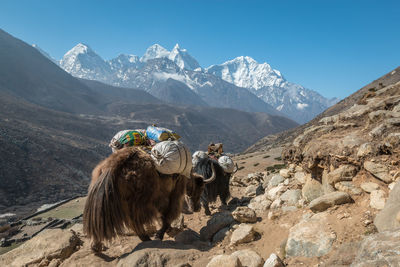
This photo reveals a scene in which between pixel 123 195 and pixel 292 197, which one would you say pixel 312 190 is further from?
pixel 123 195

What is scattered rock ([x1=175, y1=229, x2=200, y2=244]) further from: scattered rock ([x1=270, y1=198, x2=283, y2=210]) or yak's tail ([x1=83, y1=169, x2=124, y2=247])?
scattered rock ([x1=270, y1=198, x2=283, y2=210])

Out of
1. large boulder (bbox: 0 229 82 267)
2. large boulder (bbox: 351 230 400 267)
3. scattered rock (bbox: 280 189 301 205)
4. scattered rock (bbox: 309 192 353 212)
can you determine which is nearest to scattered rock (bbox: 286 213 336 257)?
scattered rock (bbox: 309 192 353 212)

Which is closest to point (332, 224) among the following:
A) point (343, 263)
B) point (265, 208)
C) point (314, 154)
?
point (343, 263)

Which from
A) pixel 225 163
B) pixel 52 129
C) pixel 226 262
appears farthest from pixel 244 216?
pixel 52 129

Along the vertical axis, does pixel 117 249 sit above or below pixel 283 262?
below

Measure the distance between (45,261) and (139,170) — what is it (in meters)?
1.65

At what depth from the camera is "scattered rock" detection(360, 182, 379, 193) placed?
2941 mm

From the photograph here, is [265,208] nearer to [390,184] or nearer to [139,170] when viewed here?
[390,184]

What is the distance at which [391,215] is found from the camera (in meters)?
2.17

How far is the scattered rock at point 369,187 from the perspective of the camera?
9.65 ft

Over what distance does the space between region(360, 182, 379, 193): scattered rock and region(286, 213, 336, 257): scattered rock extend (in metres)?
0.65

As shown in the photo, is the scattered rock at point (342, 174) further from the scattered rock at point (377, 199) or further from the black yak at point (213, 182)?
the black yak at point (213, 182)

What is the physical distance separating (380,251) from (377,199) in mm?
1391

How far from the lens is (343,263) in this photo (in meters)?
1.74
